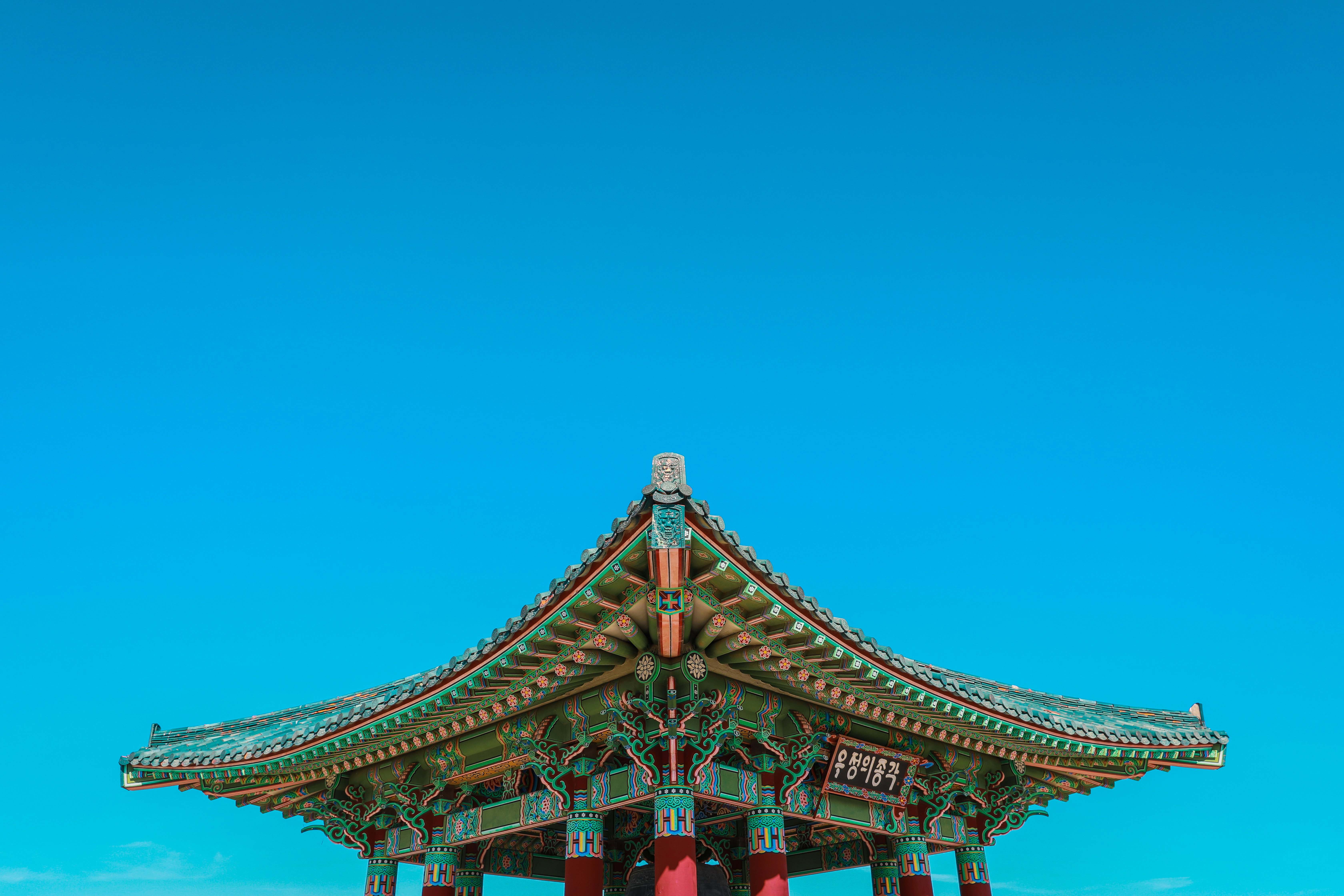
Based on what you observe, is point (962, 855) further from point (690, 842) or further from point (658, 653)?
point (658, 653)


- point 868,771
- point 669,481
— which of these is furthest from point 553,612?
point 868,771

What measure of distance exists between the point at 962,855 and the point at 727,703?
6.30 m

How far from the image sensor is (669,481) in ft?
36.7

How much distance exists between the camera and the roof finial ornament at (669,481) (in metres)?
11.1

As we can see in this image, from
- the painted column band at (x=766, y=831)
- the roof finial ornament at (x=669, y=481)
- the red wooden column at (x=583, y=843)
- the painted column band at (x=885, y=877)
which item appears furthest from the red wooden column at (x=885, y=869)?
the roof finial ornament at (x=669, y=481)

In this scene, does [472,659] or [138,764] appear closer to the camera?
[472,659]

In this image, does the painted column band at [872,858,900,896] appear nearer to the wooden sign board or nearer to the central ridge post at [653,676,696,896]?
the wooden sign board

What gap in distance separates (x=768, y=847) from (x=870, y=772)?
7.48 feet

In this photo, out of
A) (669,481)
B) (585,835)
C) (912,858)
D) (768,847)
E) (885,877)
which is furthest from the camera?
(885,877)

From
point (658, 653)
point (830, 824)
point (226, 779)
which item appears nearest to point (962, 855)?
point (830, 824)

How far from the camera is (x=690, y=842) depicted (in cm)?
1304

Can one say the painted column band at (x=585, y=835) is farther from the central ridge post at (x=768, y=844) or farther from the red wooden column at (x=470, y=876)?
the red wooden column at (x=470, y=876)

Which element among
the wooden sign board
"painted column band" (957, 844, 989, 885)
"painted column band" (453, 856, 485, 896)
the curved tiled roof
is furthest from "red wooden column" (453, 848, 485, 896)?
"painted column band" (957, 844, 989, 885)

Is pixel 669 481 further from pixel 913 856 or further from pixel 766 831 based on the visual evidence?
pixel 913 856
